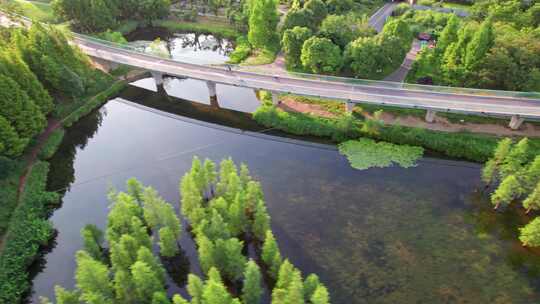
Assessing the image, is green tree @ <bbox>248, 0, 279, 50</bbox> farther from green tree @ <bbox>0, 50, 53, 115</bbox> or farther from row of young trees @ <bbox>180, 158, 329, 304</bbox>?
row of young trees @ <bbox>180, 158, 329, 304</bbox>

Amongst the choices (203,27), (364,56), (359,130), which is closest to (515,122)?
(359,130)

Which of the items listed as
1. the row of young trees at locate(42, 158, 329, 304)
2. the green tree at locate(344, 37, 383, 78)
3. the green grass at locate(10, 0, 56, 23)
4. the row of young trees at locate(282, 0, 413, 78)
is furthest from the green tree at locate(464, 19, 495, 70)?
the green grass at locate(10, 0, 56, 23)

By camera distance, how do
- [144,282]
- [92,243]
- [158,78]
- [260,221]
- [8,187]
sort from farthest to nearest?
[158,78] → [8,187] → [260,221] → [92,243] → [144,282]

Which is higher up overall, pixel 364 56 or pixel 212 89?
pixel 364 56

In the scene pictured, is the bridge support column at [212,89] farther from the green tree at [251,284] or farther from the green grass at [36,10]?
the green grass at [36,10]

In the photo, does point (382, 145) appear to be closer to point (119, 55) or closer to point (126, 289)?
point (126, 289)

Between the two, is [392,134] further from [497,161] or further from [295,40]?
[295,40]

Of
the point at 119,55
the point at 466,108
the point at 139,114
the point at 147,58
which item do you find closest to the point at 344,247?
the point at 466,108
